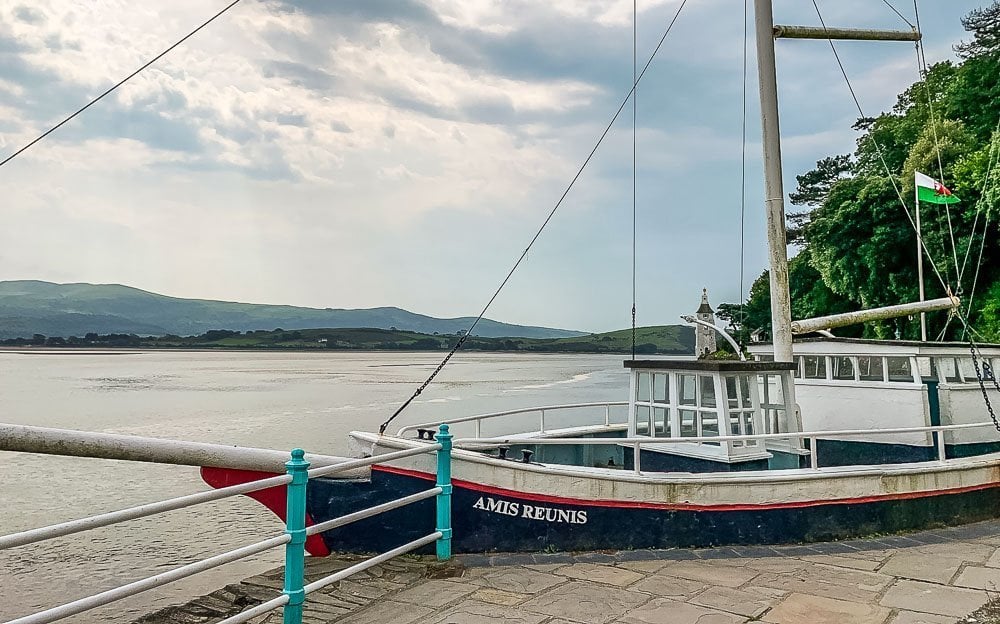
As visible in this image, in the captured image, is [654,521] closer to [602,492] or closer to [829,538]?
[602,492]

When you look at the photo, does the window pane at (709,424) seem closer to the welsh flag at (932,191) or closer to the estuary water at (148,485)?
the estuary water at (148,485)

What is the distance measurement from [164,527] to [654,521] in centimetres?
1269

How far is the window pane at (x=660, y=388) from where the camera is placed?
939cm

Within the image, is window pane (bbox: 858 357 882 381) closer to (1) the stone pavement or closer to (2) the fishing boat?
(2) the fishing boat

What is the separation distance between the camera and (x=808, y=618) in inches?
220

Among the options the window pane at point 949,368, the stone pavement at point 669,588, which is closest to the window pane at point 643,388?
the stone pavement at point 669,588

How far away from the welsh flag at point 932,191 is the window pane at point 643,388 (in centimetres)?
1398

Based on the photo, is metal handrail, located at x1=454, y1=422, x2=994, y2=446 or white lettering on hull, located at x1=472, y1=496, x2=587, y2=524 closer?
white lettering on hull, located at x1=472, y1=496, x2=587, y2=524

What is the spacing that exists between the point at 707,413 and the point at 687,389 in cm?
39

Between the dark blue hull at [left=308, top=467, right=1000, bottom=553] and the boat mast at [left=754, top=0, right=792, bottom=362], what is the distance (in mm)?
3870

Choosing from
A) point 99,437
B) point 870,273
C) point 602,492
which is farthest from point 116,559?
point 870,273

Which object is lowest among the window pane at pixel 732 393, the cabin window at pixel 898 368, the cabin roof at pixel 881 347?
the window pane at pixel 732 393

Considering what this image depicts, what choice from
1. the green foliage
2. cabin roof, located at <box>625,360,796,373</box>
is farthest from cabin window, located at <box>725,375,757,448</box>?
the green foliage

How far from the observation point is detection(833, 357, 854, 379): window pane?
11.9 m
